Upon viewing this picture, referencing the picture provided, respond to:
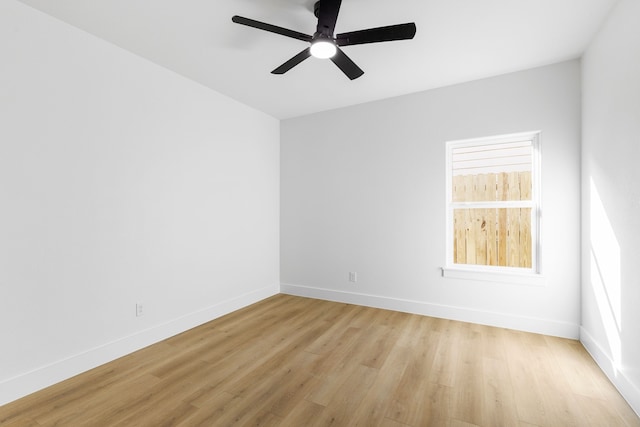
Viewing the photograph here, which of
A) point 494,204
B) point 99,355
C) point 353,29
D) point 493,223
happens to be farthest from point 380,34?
point 99,355

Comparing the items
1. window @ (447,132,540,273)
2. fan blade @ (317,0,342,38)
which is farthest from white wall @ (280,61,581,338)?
fan blade @ (317,0,342,38)

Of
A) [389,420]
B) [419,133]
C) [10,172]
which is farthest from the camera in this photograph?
[419,133]

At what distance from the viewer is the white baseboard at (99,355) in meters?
1.91

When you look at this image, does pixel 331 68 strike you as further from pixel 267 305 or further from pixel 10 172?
pixel 267 305

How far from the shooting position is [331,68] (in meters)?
2.87

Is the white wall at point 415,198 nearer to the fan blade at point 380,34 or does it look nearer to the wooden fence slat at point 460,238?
the wooden fence slat at point 460,238

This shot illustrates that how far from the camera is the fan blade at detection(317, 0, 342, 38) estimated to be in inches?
70.7

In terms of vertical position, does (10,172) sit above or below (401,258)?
above

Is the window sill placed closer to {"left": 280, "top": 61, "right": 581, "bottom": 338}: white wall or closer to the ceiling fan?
{"left": 280, "top": 61, "right": 581, "bottom": 338}: white wall

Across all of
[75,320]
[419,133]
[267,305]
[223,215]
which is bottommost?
[267,305]

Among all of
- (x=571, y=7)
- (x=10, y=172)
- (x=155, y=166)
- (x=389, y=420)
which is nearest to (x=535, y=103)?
(x=571, y=7)

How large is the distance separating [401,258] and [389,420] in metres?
→ 2.11

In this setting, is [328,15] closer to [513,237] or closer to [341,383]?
[341,383]

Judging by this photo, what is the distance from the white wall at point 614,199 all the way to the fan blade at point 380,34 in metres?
1.43
